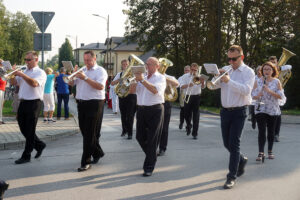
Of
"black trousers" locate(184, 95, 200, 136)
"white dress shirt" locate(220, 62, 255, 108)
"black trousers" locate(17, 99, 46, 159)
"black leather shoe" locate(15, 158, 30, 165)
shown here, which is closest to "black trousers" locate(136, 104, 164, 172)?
"white dress shirt" locate(220, 62, 255, 108)

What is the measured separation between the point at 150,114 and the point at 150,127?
0.68ft

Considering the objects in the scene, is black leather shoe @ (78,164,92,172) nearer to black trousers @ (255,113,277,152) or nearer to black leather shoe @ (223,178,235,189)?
black leather shoe @ (223,178,235,189)

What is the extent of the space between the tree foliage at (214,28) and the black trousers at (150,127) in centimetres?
1594

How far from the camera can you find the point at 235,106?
5527 mm

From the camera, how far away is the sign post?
1141 cm

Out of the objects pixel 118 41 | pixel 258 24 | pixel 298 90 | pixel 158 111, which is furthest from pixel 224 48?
pixel 118 41

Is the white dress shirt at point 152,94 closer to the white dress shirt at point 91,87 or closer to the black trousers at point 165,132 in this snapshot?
the white dress shirt at point 91,87

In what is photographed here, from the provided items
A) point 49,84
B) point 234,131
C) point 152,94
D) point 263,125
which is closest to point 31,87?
point 152,94

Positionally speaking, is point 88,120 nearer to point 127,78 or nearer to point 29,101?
point 127,78

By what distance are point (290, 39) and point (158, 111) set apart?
21023mm

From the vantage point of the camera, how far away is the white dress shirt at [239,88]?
5.36 meters

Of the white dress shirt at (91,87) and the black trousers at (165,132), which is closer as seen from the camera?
the white dress shirt at (91,87)

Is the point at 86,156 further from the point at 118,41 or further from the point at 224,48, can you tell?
the point at 118,41

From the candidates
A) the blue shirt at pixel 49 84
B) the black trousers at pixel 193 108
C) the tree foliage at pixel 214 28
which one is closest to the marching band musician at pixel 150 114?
the black trousers at pixel 193 108
